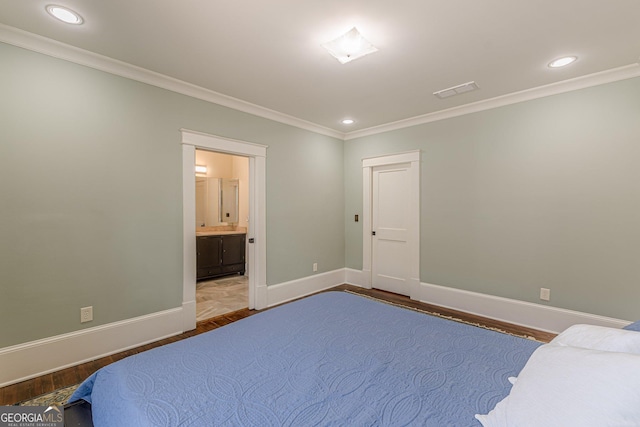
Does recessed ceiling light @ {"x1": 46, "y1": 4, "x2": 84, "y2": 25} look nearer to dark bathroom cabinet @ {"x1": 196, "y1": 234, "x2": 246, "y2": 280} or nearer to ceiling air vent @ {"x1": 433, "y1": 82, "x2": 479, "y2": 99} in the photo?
ceiling air vent @ {"x1": 433, "y1": 82, "x2": 479, "y2": 99}

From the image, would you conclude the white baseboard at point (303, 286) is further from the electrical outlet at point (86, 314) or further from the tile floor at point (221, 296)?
the electrical outlet at point (86, 314)

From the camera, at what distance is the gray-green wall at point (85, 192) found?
6.86 ft

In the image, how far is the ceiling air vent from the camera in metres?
2.90

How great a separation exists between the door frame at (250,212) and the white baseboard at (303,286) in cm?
16

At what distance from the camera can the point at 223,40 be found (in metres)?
2.13

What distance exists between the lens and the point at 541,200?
3.04 m

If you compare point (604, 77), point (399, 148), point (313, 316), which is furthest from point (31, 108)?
point (604, 77)

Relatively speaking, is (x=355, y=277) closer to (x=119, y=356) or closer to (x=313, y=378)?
(x=119, y=356)

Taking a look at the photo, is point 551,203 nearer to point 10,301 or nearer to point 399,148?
point 399,148

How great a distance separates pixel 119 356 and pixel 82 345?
299mm

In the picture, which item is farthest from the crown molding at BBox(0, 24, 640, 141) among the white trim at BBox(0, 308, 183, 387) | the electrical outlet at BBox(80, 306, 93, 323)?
the white trim at BBox(0, 308, 183, 387)

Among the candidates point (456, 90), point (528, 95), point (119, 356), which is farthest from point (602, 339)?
point (119, 356)

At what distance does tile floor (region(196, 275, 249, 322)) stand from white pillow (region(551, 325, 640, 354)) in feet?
10.9

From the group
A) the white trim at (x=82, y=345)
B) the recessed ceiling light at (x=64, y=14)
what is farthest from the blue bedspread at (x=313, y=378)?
the recessed ceiling light at (x=64, y=14)
